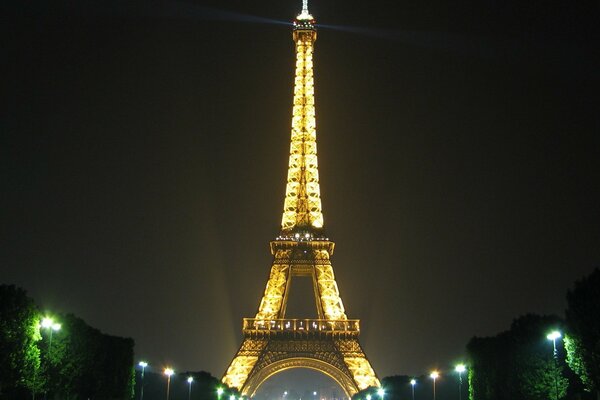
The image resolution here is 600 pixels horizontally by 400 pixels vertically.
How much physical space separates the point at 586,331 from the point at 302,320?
4860 centimetres

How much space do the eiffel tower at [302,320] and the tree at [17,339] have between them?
4112 centimetres

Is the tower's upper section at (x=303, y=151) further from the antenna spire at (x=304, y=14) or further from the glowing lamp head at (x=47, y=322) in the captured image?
the glowing lamp head at (x=47, y=322)

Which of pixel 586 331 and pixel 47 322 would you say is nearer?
pixel 586 331

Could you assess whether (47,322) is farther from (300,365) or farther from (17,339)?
(300,365)

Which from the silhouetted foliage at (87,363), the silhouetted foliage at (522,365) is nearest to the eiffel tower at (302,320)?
the silhouetted foliage at (87,363)

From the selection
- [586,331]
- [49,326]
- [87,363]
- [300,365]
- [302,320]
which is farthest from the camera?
[300,365]

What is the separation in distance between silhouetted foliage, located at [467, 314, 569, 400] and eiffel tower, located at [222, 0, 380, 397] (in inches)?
1030

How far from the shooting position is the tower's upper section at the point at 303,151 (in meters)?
101

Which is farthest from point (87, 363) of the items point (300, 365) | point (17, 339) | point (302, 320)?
point (300, 365)

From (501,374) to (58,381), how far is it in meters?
29.6

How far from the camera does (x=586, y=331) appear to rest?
51.9 meters

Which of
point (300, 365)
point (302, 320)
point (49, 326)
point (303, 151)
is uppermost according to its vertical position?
point (303, 151)

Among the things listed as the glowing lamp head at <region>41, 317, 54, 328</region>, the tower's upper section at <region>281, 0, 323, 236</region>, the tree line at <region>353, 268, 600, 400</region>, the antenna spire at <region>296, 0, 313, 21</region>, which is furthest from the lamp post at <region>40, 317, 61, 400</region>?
the antenna spire at <region>296, 0, 313, 21</region>

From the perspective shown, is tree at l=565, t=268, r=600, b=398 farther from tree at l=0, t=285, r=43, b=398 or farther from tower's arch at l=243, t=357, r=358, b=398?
tower's arch at l=243, t=357, r=358, b=398
